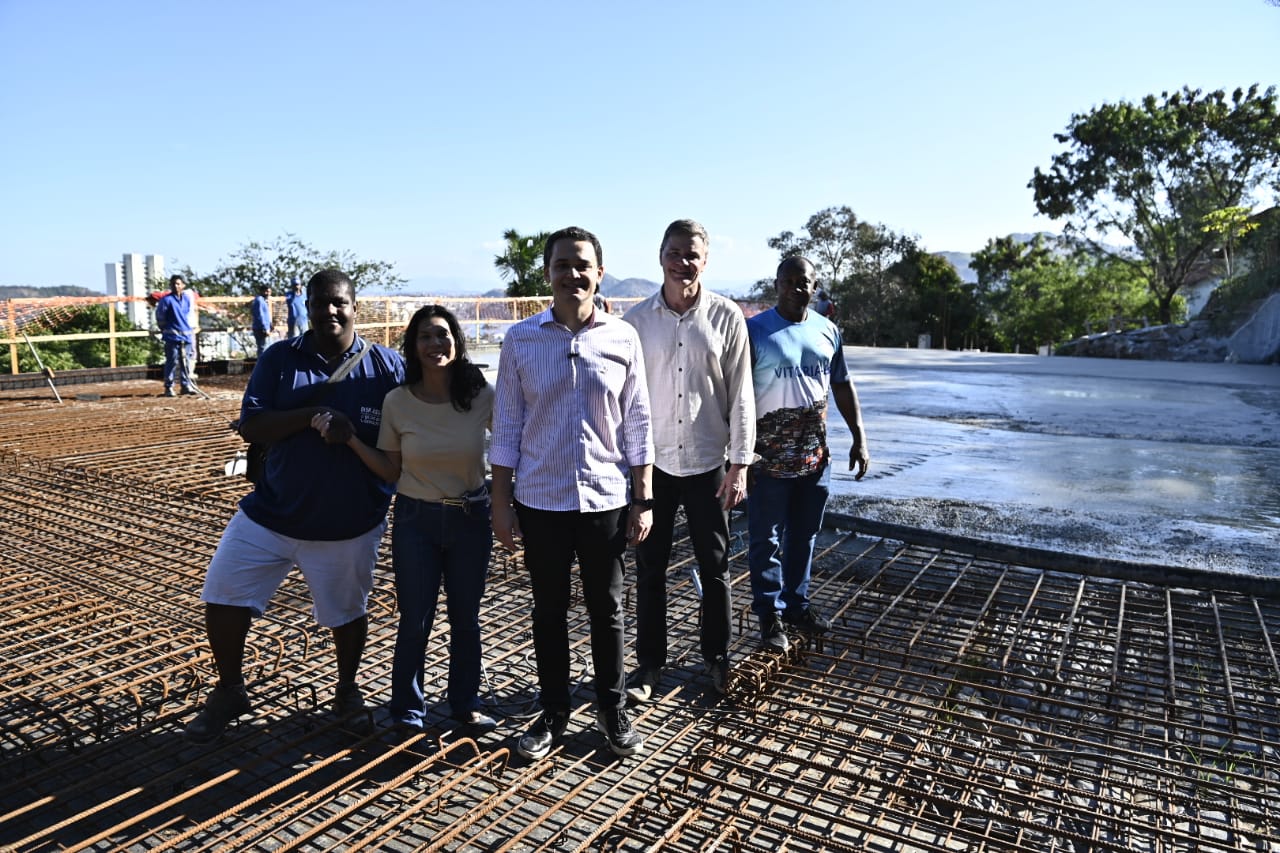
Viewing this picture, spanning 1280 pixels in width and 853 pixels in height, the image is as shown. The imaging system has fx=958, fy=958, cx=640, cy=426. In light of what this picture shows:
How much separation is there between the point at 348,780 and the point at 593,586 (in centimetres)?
88

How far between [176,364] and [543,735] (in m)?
10.8

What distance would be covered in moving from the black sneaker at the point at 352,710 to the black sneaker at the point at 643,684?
2.83 ft

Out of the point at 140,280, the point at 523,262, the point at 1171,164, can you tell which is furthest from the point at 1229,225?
the point at 140,280

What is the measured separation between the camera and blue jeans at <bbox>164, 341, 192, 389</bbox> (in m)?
11.9

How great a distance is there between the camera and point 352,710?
308 cm

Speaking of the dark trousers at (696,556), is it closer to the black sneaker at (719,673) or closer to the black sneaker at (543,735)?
the black sneaker at (719,673)

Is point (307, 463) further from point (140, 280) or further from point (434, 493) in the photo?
point (140, 280)

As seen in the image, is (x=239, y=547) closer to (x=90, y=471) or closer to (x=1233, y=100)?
(x=90, y=471)

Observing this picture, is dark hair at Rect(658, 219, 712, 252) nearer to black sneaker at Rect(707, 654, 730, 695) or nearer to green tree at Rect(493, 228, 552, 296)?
black sneaker at Rect(707, 654, 730, 695)

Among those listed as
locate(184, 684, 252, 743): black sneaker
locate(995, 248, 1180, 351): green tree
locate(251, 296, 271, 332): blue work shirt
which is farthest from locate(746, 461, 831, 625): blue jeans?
locate(995, 248, 1180, 351): green tree

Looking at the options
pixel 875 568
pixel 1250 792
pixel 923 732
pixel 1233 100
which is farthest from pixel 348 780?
pixel 1233 100

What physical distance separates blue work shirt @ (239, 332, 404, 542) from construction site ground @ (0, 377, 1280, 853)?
0.68 m

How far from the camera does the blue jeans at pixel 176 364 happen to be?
11.9m

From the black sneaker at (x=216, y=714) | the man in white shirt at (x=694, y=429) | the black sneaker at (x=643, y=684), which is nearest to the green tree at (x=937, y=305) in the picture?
the man in white shirt at (x=694, y=429)
